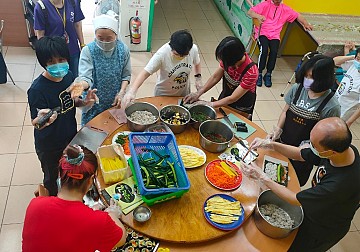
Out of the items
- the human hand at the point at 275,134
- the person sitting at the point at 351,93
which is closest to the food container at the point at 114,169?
the human hand at the point at 275,134

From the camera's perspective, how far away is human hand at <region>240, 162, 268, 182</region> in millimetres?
2326

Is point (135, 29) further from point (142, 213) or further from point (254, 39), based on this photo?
point (142, 213)

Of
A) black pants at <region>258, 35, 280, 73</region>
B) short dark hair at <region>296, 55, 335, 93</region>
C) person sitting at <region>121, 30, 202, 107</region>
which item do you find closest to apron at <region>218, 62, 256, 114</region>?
person sitting at <region>121, 30, 202, 107</region>

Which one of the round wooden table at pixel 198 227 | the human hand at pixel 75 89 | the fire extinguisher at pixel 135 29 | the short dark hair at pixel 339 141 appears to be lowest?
the fire extinguisher at pixel 135 29

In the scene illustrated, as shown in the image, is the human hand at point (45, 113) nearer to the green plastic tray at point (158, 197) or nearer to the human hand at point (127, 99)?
the human hand at point (127, 99)

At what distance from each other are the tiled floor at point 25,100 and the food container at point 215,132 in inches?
65.4

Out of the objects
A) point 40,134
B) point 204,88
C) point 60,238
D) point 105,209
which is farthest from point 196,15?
point 60,238

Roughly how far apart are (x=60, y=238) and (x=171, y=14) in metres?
5.85

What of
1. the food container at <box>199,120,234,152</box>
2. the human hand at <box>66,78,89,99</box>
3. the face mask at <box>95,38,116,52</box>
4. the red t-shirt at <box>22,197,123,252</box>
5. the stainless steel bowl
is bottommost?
the stainless steel bowl

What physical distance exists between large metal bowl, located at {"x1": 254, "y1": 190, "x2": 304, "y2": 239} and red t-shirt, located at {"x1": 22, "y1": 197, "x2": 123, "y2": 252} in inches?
41.2

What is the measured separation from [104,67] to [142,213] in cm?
137

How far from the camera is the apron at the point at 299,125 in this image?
2.72m

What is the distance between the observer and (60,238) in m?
1.69

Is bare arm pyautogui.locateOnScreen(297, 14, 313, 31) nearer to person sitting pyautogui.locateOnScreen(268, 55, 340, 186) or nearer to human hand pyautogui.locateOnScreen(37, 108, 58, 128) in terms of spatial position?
→ person sitting pyautogui.locateOnScreen(268, 55, 340, 186)
